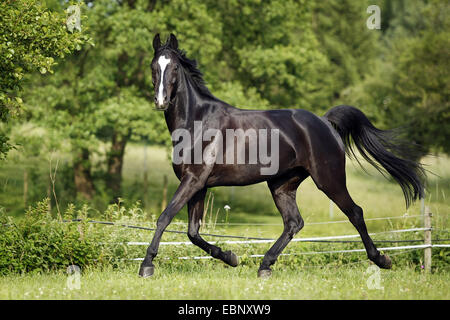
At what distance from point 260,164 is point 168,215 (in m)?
1.22

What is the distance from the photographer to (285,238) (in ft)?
21.7

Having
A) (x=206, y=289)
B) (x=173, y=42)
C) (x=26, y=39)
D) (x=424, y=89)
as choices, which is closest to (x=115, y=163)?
(x=26, y=39)

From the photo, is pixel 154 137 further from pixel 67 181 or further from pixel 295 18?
pixel 295 18

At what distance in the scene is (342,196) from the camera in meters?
6.52

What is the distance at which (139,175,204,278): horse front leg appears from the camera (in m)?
5.64

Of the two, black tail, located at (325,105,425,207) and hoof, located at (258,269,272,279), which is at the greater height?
black tail, located at (325,105,425,207)

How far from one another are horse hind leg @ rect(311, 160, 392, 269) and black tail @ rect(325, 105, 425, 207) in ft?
2.30

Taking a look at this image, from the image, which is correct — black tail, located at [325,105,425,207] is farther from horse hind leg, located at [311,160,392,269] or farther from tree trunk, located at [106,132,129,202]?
tree trunk, located at [106,132,129,202]

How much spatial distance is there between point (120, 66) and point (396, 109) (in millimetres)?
14738

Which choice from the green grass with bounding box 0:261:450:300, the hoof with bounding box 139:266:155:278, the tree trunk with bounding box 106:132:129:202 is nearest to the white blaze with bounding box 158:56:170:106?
the hoof with bounding box 139:266:155:278

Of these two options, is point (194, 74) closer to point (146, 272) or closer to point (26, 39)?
point (146, 272)

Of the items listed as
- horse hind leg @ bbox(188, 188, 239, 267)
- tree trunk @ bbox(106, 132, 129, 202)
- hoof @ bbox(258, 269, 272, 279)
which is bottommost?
hoof @ bbox(258, 269, 272, 279)
